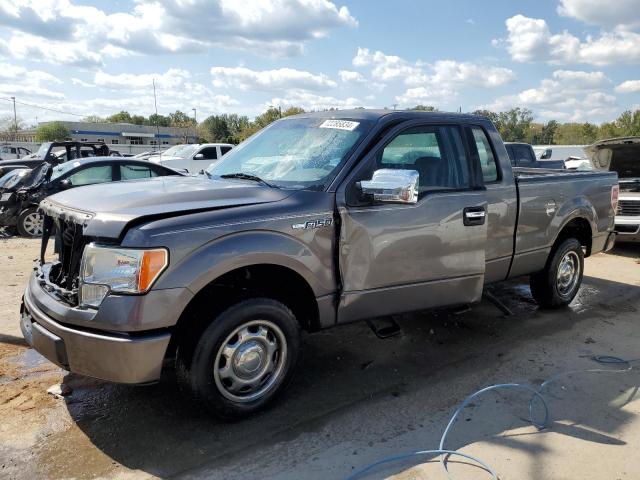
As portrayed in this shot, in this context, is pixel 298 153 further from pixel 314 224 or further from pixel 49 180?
pixel 49 180

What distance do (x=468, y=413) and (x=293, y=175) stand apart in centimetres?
203

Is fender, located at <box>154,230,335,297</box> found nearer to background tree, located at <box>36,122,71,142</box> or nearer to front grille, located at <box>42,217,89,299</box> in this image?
front grille, located at <box>42,217,89,299</box>

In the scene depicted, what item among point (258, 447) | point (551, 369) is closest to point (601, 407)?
point (551, 369)

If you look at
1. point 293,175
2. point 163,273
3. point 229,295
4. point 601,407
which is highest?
point 293,175

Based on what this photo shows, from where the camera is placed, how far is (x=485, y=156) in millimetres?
4766

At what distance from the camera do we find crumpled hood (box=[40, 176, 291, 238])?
3045mm

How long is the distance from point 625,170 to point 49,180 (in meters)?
11.2

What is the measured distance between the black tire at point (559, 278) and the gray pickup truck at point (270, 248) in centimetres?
97

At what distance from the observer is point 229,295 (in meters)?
3.37

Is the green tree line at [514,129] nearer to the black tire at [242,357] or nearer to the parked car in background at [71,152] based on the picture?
the parked car in background at [71,152]

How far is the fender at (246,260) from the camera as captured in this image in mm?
3020

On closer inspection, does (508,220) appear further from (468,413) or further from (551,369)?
(468,413)

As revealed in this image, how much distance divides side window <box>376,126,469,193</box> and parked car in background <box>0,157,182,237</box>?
21.7 feet

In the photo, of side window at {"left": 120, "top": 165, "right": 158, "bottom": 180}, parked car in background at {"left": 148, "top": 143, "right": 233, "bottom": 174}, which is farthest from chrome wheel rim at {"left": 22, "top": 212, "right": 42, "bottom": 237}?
parked car in background at {"left": 148, "top": 143, "right": 233, "bottom": 174}
